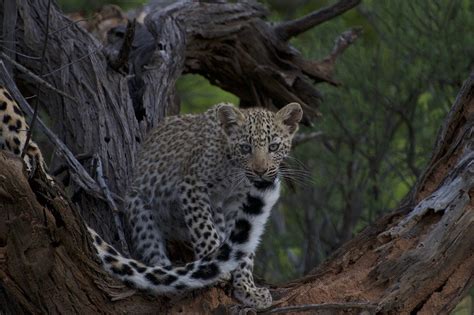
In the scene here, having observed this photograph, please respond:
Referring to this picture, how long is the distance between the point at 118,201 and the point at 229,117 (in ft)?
3.08

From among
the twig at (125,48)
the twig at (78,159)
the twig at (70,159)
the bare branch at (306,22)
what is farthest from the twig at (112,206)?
the bare branch at (306,22)

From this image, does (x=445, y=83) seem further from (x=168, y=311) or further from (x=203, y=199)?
(x=168, y=311)

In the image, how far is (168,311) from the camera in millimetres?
6340

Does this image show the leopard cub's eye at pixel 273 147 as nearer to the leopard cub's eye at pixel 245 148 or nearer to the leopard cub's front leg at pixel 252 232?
the leopard cub's eye at pixel 245 148

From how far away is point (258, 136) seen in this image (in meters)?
7.46

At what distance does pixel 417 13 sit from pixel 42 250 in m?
7.72

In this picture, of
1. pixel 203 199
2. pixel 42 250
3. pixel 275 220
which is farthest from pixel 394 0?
pixel 42 250

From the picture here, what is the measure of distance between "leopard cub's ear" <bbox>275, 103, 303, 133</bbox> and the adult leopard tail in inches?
60.9

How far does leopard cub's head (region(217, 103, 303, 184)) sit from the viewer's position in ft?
24.1

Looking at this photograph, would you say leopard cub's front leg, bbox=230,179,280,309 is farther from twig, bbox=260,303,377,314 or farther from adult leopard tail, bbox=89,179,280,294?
twig, bbox=260,303,377,314

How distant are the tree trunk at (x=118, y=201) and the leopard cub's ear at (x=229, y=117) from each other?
866mm

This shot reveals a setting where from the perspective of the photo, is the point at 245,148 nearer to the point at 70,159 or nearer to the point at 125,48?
the point at 70,159

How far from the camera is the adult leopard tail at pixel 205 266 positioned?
6180mm

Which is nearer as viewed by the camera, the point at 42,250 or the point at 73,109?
the point at 42,250
